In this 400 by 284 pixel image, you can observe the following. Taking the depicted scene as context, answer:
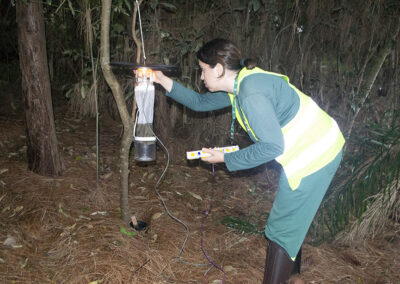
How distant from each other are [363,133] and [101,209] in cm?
285

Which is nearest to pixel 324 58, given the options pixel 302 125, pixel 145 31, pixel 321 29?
pixel 321 29

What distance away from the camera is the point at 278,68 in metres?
4.03

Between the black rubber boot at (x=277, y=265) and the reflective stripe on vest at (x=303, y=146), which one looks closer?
the reflective stripe on vest at (x=303, y=146)

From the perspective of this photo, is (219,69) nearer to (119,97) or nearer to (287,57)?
(119,97)

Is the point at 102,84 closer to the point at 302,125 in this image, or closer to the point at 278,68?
the point at 278,68

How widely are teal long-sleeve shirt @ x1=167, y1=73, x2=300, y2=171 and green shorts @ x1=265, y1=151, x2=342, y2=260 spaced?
0.30m

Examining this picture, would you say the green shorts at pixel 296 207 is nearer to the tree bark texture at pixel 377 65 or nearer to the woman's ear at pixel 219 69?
the woman's ear at pixel 219 69

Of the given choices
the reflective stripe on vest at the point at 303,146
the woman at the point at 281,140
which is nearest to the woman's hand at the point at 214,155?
the woman at the point at 281,140

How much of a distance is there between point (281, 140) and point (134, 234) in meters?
1.50

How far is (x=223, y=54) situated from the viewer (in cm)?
175

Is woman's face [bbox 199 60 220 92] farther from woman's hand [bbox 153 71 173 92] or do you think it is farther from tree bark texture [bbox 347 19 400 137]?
tree bark texture [bbox 347 19 400 137]

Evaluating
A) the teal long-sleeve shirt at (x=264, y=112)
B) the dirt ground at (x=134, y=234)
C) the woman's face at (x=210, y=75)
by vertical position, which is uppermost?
the woman's face at (x=210, y=75)

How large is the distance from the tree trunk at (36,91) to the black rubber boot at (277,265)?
89.3 inches

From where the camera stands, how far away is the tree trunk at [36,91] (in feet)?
8.79
